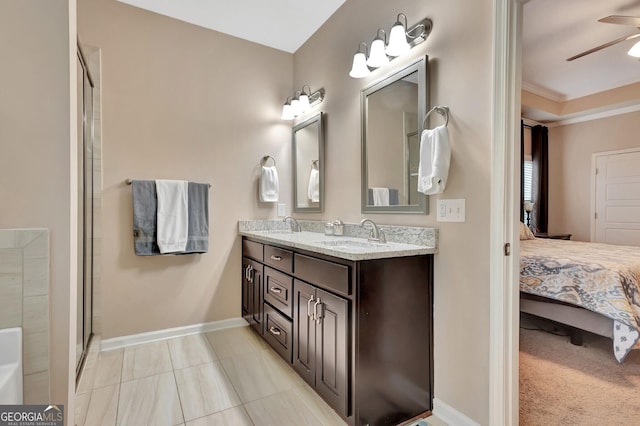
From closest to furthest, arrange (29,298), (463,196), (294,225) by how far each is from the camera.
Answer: (29,298) < (463,196) < (294,225)

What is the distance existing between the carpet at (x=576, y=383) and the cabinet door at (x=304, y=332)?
1142 millimetres

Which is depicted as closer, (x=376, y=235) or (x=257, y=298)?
(x=376, y=235)

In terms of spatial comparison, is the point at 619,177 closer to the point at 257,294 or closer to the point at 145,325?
the point at 257,294

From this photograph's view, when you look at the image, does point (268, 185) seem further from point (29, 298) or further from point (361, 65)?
point (29, 298)

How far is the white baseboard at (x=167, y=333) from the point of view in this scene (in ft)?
7.61

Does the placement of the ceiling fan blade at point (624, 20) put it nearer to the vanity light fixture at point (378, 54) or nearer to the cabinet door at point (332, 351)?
the vanity light fixture at point (378, 54)

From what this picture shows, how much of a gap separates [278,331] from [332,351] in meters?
0.67

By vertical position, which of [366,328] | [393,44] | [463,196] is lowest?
[366,328]

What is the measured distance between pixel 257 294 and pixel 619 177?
17.8 feet

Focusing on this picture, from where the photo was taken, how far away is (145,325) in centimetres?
244

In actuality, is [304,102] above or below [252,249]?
above

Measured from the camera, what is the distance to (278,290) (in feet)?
6.81

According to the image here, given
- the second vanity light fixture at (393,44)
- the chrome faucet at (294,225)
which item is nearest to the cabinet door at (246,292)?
the chrome faucet at (294,225)

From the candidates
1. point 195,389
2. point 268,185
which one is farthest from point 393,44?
point 195,389
